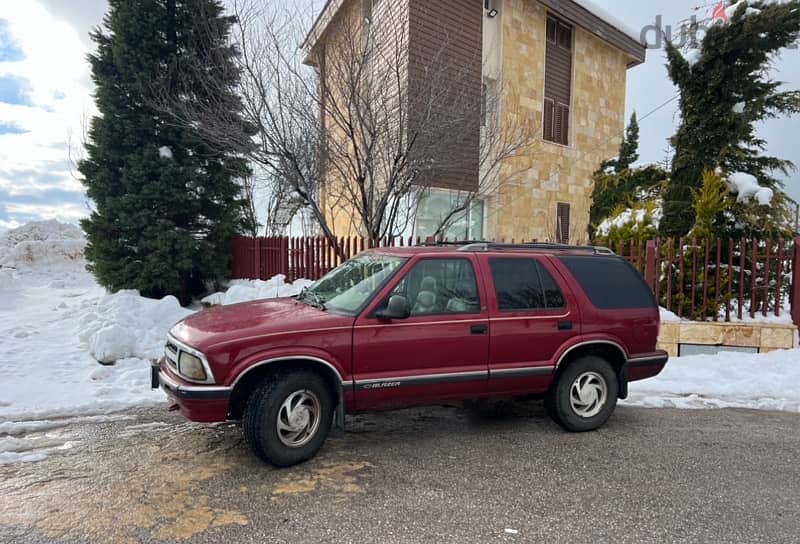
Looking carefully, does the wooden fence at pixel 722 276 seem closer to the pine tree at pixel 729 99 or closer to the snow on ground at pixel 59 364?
the pine tree at pixel 729 99

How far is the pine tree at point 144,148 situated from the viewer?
33.8 ft

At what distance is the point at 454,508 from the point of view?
330 cm

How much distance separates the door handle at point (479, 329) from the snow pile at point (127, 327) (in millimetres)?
5052

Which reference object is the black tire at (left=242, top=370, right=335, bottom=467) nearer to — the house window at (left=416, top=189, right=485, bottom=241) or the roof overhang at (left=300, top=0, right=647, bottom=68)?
the house window at (left=416, top=189, right=485, bottom=241)

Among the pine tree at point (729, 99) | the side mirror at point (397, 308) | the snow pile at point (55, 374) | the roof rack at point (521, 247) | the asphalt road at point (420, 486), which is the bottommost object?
the asphalt road at point (420, 486)

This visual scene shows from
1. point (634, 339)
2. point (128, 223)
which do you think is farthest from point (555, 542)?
point (128, 223)

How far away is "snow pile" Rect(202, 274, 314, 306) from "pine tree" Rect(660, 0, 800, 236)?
24.6 ft

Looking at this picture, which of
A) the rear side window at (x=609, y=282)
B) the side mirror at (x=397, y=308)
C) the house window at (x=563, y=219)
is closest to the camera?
the side mirror at (x=397, y=308)

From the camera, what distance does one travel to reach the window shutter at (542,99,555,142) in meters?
17.3

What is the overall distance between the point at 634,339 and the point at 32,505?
5119 mm

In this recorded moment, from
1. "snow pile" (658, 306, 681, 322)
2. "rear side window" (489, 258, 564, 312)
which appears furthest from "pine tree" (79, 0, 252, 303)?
"snow pile" (658, 306, 681, 322)

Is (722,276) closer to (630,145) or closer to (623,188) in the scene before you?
(623,188)

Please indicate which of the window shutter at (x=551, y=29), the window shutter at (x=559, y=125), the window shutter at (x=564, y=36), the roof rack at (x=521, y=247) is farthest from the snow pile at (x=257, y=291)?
the window shutter at (x=564, y=36)

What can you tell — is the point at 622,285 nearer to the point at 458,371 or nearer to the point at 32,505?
the point at 458,371
